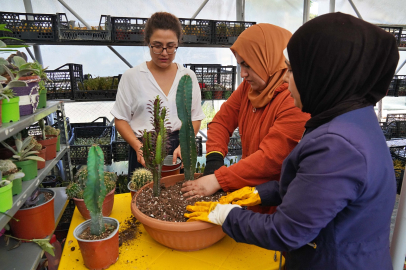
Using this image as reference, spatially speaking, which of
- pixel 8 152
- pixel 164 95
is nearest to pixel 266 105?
pixel 164 95

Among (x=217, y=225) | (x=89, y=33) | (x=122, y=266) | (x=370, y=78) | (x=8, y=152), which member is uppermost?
(x=89, y=33)

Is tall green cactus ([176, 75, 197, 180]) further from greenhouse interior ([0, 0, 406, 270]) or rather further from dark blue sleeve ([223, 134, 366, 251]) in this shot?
dark blue sleeve ([223, 134, 366, 251])

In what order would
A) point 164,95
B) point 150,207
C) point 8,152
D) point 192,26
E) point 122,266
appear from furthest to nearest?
point 192,26 → point 164,95 → point 8,152 → point 150,207 → point 122,266

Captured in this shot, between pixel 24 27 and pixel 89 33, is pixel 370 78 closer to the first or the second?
pixel 89 33

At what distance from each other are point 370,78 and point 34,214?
1592mm

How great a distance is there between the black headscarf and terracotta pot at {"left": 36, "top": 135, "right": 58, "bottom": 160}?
5.37 ft

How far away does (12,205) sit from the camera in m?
1.16

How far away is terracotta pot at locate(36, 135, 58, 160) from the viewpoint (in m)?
1.73

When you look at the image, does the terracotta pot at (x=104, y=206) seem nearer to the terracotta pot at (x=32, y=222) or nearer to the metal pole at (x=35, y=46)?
the terracotta pot at (x=32, y=222)

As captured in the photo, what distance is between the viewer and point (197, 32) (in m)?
2.90

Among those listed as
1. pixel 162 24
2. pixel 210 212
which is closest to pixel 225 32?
pixel 162 24

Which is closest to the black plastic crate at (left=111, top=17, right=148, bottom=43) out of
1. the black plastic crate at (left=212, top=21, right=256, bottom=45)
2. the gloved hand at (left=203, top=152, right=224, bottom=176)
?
the black plastic crate at (left=212, top=21, right=256, bottom=45)

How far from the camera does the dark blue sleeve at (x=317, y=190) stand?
2.12 ft

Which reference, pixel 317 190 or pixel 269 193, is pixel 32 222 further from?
pixel 317 190
